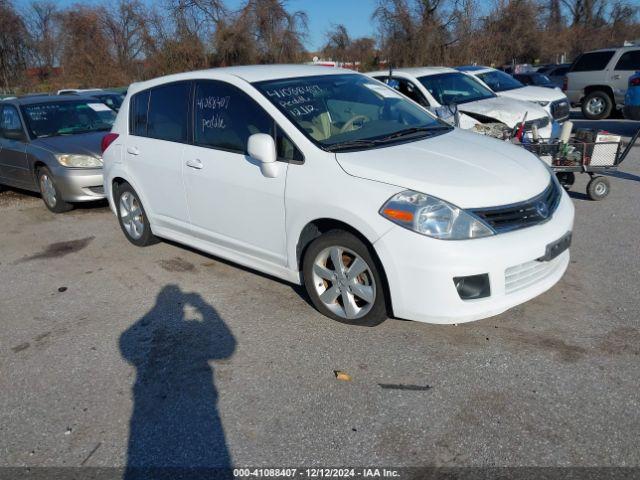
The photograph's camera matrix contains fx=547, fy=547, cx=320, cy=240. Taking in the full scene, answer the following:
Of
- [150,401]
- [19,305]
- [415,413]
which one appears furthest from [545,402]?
[19,305]

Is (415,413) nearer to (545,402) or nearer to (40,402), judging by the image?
(545,402)

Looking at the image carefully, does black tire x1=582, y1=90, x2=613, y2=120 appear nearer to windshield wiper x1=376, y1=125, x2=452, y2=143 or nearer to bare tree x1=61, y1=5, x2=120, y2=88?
windshield wiper x1=376, y1=125, x2=452, y2=143

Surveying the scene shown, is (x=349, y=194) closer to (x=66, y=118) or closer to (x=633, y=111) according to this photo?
(x=633, y=111)

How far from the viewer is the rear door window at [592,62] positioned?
14.9 m

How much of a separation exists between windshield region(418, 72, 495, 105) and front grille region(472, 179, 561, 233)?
18.9ft

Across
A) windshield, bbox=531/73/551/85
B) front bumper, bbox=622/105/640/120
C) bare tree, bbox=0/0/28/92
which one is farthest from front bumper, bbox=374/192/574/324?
bare tree, bbox=0/0/28/92

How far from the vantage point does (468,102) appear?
8.84m

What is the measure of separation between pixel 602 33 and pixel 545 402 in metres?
47.7

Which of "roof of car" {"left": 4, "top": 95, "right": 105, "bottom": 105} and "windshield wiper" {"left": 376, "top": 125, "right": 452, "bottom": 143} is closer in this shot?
"windshield wiper" {"left": 376, "top": 125, "right": 452, "bottom": 143}

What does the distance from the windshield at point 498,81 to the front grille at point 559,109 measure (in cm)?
113

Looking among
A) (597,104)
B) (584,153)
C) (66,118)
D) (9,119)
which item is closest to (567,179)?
(584,153)

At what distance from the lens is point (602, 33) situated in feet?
139

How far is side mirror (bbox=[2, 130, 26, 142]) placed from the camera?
7.95 meters

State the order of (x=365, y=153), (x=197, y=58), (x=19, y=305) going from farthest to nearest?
(x=197, y=58) → (x=19, y=305) → (x=365, y=153)
